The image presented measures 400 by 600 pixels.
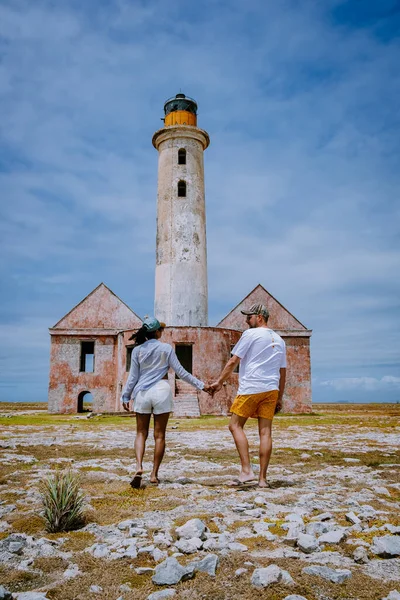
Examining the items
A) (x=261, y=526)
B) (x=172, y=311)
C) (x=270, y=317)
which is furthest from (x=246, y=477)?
(x=270, y=317)

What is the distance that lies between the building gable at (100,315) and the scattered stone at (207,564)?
998 inches

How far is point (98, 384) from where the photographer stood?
27.4 meters

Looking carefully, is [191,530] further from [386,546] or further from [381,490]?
[381,490]

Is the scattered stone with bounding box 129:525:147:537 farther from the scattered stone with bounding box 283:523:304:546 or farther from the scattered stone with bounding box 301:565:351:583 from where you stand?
the scattered stone with bounding box 301:565:351:583

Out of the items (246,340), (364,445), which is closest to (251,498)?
(246,340)

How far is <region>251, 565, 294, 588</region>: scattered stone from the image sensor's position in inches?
110

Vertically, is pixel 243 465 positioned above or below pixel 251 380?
below

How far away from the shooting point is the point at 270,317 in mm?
28906

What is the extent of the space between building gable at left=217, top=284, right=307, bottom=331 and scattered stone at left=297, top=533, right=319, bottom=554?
24829 mm

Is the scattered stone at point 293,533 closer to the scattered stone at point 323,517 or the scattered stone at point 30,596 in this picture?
the scattered stone at point 323,517

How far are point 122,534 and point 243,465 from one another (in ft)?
7.01

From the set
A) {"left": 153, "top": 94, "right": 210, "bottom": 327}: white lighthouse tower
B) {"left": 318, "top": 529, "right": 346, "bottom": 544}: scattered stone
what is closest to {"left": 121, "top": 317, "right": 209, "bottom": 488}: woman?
{"left": 318, "top": 529, "right": 346, "bottom": 544}: scattered stone

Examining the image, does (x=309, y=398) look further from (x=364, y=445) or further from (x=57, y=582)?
(x=57, y=582)

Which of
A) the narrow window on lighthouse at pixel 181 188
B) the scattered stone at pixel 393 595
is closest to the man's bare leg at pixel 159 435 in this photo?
the scattered stone at pixel 393 595
